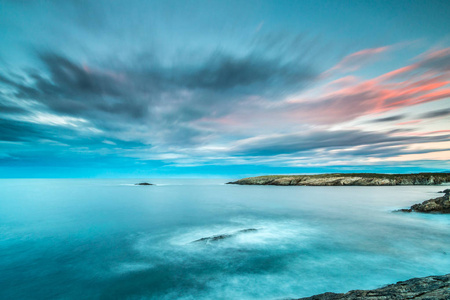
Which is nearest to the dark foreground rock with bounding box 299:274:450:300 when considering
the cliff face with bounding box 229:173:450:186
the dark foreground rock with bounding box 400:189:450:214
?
the dark foreground rock with bounding box 400:189:450:214

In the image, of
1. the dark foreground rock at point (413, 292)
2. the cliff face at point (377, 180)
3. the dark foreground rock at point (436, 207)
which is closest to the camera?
the dark foreground rock at point (413, 292)

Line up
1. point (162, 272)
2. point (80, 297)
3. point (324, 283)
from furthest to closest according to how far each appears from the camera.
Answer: point (162, 272) → point (324, 283) → point (80, 297)

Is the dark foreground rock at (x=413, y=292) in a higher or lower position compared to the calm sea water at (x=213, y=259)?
higher

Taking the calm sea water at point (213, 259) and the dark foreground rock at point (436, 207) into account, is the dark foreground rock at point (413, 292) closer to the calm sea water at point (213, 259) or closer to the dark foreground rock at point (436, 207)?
the calm sea water at point (213, 259)

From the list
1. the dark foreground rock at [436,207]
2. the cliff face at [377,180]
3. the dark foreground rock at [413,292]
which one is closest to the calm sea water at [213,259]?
the dark foreground rock at [413,292]

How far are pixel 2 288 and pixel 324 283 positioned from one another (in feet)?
35.3

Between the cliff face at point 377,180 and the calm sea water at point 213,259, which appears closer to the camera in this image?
the calm sea water at point 213,259

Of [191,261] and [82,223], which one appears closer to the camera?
[191,261]

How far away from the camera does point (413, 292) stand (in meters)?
4.46

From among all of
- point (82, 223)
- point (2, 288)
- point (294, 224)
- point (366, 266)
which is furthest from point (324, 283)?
point (82, 223)

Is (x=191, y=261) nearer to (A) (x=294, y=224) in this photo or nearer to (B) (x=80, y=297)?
(B) (x=80, y=297)

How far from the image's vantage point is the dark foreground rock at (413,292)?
4176 millimetres

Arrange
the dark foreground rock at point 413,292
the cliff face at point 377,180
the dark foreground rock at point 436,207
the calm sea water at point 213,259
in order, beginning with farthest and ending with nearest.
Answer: the cliff face at point 377,180 < the dark foreground rock at point 436,207 < the calm sea water at point 213,259 < the dark foreground rock at point 413,292

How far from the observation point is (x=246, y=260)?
27.8 ft
